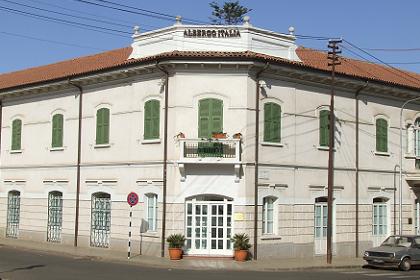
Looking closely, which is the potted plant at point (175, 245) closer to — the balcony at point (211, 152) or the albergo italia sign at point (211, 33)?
the balcony at point (211, 152)

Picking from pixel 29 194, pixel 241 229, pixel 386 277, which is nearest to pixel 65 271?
pixel 241 229

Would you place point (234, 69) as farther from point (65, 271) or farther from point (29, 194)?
point (29, 194)

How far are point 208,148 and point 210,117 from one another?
145cm

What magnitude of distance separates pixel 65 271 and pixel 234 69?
36.7 feet

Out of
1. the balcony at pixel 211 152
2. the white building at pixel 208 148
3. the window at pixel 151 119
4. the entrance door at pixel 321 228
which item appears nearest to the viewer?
the balcony at pixel 211 152

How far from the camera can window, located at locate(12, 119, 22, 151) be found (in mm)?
35406

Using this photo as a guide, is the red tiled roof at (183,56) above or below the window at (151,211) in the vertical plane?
above

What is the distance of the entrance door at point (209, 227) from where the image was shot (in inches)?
1051

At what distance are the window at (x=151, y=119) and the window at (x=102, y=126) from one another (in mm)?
2752

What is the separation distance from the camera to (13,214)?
117 ft

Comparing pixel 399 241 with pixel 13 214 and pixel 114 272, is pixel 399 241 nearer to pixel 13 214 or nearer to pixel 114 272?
pixel 114 272

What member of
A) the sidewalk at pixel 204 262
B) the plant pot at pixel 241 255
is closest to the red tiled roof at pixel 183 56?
the plant pot at pixel 241 255

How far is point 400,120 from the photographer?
34.1 m

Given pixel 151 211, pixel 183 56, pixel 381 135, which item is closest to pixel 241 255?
pixel 151 211
